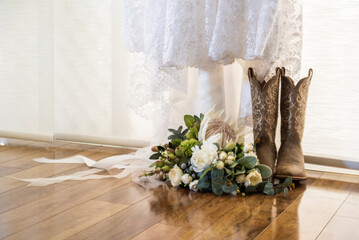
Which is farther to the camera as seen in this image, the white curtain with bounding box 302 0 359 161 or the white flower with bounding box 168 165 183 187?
the white curtain with bounding box 302 0 359 161

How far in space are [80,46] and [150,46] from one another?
704mm

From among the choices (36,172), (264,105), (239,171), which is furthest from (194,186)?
(36,172)

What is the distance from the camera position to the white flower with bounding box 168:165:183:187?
146 cm

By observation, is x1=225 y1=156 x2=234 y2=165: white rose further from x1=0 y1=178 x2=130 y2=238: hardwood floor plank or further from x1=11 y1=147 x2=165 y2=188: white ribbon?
x1=0 y1=178 x2=130 y2=238: hardwood floor plank

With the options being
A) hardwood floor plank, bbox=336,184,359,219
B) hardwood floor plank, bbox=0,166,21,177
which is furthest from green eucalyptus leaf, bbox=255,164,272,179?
hardwood floor plank, bbox=0,166,21,177

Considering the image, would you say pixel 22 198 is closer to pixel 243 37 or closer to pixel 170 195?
pixel 170 195

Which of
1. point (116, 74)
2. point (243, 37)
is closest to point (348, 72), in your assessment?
point (243, 37)

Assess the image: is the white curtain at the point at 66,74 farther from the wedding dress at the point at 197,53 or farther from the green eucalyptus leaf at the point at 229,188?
the green eucalyptus leaf at the point at 229,188

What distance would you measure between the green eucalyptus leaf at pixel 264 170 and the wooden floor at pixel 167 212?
8 cm

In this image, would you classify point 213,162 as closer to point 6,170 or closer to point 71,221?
point 71,221

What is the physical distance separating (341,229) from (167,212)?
42 cm

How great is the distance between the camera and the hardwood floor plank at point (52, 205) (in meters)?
1.13

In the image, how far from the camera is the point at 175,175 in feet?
4.78

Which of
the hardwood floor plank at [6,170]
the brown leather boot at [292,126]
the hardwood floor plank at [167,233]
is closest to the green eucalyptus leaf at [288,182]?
the brown leather boot at [292,126]
